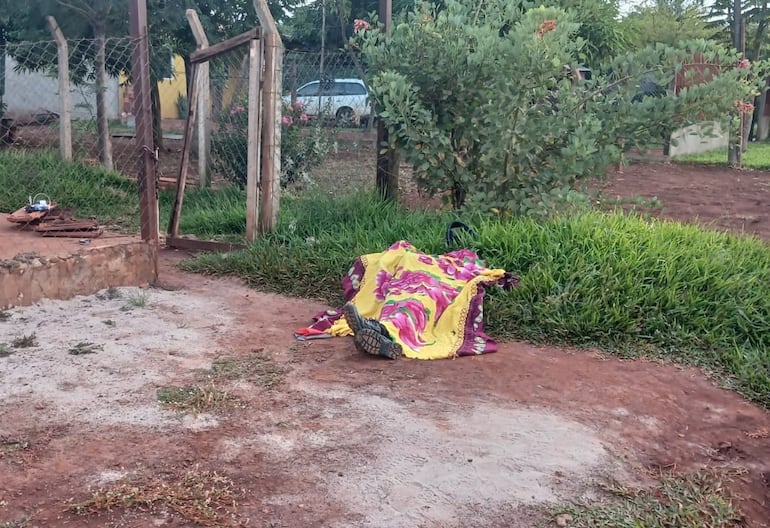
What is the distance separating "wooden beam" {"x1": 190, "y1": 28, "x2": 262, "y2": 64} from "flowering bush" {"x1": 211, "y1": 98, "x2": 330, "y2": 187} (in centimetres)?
177

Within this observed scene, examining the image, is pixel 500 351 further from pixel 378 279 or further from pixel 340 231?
pixel 340 231

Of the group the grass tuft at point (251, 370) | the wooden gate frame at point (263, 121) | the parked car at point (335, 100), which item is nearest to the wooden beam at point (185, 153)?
the wooden gate frame at point (263, 121)

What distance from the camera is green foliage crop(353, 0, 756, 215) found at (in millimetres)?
5164

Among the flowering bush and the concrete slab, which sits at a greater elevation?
the flowering bush

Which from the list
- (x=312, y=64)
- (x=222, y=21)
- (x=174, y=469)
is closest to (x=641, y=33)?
(x=222, y=21)

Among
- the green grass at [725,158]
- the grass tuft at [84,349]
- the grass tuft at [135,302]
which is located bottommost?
the grass tuft at [84,349]

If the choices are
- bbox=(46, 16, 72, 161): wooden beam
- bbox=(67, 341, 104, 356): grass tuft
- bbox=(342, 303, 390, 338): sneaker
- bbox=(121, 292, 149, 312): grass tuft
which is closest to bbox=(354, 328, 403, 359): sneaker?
bbox=(342, 303, 390, 338): sneaker

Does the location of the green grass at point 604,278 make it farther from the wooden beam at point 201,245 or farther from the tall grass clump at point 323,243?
the wooden beam at point 201,245

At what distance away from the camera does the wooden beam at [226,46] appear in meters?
5.77

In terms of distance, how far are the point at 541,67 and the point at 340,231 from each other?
188 cm

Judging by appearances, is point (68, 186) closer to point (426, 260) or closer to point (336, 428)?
point (426, 260)

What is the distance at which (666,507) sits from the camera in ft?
8.40

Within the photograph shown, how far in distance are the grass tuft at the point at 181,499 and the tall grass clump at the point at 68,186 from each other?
17.3 feet

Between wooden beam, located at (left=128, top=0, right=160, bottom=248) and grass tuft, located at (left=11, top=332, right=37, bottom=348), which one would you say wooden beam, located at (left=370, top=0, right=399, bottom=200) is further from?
grass tuft, located at (left=11, top=332, right=37, bottom=348)
